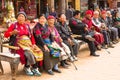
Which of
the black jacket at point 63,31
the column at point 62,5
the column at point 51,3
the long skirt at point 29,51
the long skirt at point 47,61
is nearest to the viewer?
the long skirt at point 29,51

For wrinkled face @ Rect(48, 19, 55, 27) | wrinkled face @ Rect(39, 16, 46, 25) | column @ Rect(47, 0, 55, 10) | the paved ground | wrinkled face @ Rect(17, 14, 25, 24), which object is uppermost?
wrinkled face @ Rect(17, 14, 25, 24)

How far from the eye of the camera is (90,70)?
26.9 feet

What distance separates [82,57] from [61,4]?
41.2 ft

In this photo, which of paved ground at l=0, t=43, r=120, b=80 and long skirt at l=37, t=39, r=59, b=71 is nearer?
paved ground at l=0, t=43, r=120, b=80

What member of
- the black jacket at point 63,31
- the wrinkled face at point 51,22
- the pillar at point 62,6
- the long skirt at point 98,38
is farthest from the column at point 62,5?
the wrinkled face at point 51,22

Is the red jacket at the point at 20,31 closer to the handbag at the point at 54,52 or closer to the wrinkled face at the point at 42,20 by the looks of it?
the wrinkled face at the point at 42,20

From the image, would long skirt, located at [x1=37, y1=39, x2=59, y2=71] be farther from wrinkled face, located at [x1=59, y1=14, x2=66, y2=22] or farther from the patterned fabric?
wrinkled face, located at [x1=59, y1=14, x2=66, y2=22]

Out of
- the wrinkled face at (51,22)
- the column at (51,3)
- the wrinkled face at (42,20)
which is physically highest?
the wrinkled face at (42,20)

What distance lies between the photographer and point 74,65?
8.56 metres

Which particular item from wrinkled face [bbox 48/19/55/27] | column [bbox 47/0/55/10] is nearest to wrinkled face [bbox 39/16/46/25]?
wrinkled face [bbox 48/19/55/27]

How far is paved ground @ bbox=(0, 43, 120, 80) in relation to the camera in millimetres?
7445

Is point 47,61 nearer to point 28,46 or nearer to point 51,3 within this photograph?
point 28,46

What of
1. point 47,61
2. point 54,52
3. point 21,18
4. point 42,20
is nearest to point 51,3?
point 42,20

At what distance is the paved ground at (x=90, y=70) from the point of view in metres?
7.45
